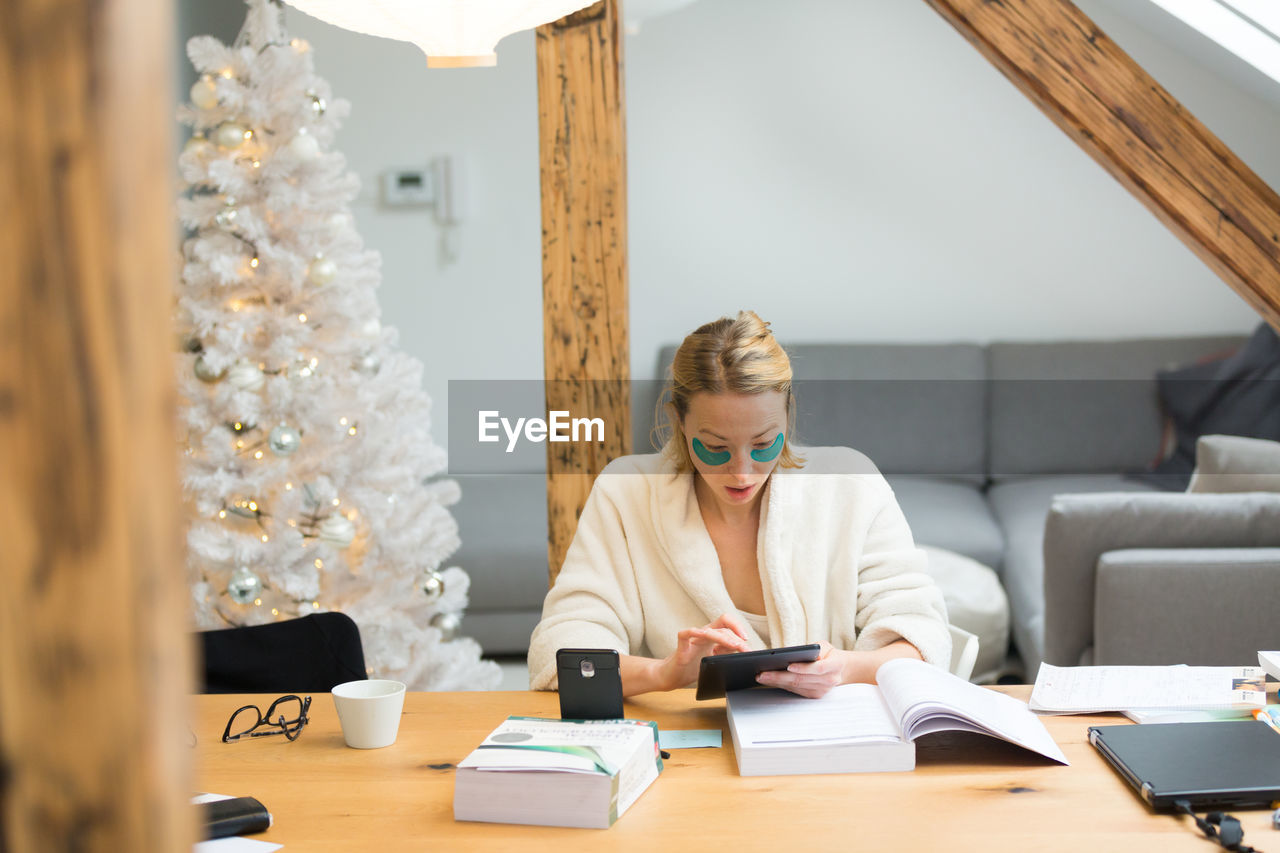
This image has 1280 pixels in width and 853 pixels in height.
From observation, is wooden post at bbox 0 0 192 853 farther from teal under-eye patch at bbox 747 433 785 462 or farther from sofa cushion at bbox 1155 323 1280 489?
sofa cushion at bbox 1155 323 1280 489

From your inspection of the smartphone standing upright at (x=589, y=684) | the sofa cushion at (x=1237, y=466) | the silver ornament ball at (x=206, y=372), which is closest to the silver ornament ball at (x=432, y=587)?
the silver ornament ball at (x=206, y=372)

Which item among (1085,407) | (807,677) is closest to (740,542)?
(807,677)

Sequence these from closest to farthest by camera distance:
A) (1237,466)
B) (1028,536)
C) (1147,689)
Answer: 1. (1147,689)
2. (1237,466)
3. (1028,536)

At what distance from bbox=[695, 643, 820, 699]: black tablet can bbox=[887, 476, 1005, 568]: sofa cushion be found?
1.86m

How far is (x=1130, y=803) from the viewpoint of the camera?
3.44 feet

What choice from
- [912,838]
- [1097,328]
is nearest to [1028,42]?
[912,838]

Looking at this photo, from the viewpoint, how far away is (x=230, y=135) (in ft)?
7.24

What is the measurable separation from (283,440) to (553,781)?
4.58 feet

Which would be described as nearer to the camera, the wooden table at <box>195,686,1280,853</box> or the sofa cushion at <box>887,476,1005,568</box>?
the wooden table at <box>195,686,1280,853</box>

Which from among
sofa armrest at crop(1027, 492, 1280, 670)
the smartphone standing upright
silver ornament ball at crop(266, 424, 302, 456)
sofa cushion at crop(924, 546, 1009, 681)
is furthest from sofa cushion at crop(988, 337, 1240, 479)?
the smartphone standing upright

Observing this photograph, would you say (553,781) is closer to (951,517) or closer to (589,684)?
(589,684)

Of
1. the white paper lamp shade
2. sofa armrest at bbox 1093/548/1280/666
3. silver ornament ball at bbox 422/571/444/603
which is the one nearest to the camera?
the white paper lamp shade

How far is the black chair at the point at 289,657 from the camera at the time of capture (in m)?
1.61

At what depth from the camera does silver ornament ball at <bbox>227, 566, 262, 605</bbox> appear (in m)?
2.19
